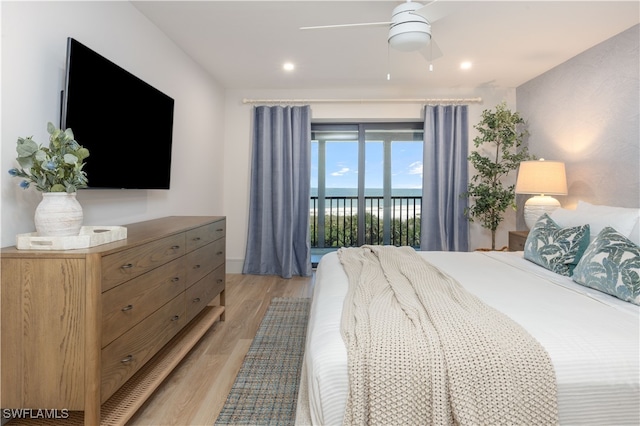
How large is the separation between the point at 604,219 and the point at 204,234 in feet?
9.00

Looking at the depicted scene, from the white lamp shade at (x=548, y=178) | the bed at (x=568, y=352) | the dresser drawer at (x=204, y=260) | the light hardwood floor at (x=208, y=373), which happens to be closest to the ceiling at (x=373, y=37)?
the white lamp shade at (x=548, y=178)

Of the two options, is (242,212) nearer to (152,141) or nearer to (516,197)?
(152,141)

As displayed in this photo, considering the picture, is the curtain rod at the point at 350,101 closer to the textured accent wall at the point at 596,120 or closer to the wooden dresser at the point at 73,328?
the textured accent wall at the point at 596,120

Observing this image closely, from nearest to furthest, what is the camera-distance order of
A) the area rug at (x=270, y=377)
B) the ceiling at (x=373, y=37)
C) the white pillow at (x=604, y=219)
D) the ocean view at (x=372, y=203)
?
the area rug at (x=270, y=377) < the white pillow at (x=604, y=219) < the ceiling at (x=373, y=37) < the ocean view at (x=372, y=203)

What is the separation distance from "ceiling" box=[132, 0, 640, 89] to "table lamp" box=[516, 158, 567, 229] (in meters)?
1.13

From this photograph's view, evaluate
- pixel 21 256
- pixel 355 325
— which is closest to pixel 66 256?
pixel 21 256

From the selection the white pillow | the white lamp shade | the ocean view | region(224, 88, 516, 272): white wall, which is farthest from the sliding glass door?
the white pillow

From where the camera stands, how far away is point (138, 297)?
5.19 ft

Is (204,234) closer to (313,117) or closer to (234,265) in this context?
(234,265)

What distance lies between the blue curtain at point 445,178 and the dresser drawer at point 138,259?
10.6ft

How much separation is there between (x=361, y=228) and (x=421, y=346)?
11.5 ft

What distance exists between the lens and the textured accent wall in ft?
8.79

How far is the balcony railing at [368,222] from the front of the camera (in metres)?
4.65

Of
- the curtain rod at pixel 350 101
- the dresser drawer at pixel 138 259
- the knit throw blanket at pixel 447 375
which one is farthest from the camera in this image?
the curtain rod at pixel 350 101
